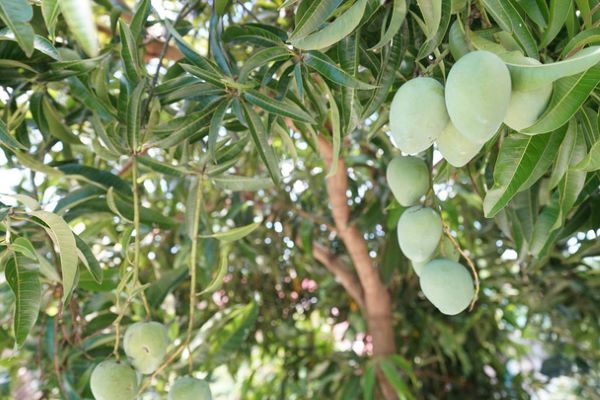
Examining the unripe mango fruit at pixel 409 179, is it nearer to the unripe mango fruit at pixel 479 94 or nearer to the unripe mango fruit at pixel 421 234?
the unripe mango fruit at pixel 421 234

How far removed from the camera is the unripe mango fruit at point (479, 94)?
0.52 metres

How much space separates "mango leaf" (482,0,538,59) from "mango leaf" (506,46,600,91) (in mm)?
92

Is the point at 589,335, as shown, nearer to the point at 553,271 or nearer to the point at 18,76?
the point at 553,271

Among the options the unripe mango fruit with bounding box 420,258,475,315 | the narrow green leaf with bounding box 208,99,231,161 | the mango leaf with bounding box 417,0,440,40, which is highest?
the mango leaf with bounding box 417,0,440,40

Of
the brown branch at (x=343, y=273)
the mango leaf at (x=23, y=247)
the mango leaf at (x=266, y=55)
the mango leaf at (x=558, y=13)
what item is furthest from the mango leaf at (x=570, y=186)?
the brown branch at (x=343, y=273)

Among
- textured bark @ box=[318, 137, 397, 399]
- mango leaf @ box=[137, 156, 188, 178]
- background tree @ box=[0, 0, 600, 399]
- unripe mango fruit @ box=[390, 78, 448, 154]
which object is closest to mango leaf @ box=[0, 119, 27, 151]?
background tree @ box=[0, 0, 600, 399]

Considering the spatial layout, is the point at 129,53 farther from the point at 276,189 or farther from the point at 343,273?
the point at 343,273

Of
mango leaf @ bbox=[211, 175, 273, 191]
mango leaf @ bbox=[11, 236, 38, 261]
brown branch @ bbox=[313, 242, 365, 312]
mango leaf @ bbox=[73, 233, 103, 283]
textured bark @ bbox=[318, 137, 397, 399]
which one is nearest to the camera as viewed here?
mango leaf @ bbox=[11, 236, 38, 261]

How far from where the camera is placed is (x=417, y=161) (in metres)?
0.79

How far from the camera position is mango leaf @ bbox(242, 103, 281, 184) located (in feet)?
2.73

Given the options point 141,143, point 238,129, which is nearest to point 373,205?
point 238,129

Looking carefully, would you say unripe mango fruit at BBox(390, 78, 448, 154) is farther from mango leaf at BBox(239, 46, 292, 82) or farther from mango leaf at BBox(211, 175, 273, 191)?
mango leaf at BBox(211, 175, 273, 191)

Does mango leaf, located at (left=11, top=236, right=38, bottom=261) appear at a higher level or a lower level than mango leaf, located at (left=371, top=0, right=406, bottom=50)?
lower

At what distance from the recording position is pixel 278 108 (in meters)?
0.81
